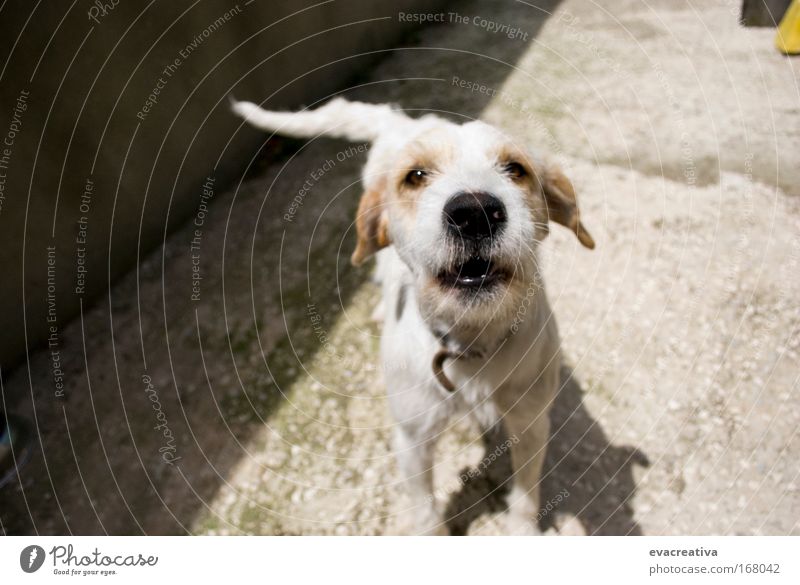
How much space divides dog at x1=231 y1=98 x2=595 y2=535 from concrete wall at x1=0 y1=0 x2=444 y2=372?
2.94 metres

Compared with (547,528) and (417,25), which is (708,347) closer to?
(547,528)

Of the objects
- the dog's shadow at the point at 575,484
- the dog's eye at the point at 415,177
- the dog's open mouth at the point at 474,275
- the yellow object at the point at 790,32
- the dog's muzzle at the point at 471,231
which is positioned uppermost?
the dog's eye at the point at 415,177

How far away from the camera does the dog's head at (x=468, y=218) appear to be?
2.47m

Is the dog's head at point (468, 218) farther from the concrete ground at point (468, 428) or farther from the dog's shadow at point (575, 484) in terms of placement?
the concrete ground at point (468, 428)

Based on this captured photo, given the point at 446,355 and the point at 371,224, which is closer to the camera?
the point at 446,355

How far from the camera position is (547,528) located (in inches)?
136

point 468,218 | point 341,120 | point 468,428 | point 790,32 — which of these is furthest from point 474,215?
point 790,32

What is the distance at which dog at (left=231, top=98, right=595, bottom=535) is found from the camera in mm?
2504

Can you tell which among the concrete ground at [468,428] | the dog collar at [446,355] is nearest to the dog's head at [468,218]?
the dog collar at [446,355]

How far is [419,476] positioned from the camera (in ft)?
10.4

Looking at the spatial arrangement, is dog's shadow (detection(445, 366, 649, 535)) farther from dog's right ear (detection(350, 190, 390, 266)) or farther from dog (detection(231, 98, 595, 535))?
dog's right ear (detection(350, 190, 390, 266))

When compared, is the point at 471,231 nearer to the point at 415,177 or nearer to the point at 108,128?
the point at 415,177

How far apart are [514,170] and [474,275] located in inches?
23.9

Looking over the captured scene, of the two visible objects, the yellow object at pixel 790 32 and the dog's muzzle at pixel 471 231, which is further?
the yellow object at pixel 790 32
